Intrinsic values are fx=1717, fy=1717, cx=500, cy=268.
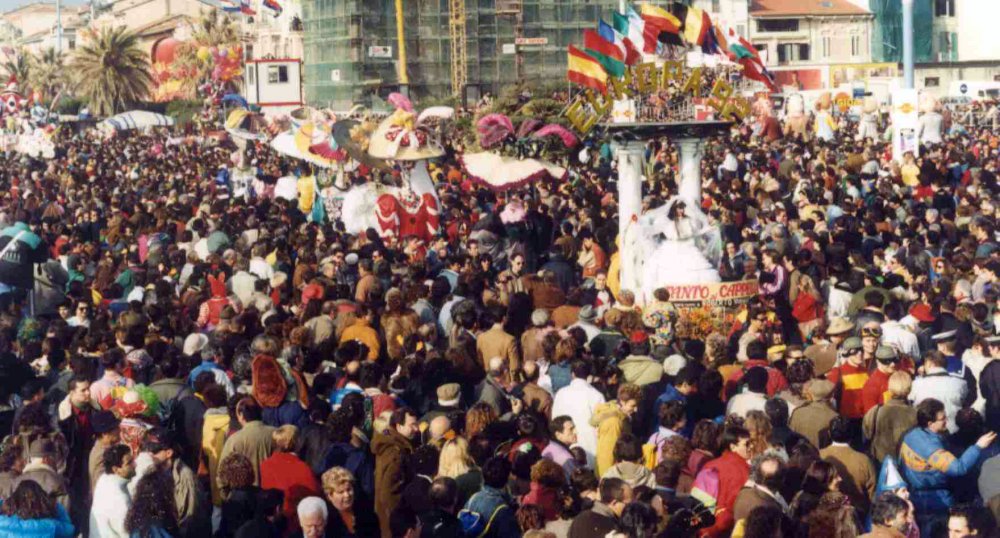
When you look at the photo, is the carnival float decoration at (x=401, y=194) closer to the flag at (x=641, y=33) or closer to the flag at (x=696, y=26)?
the flag at (x=641, y=33)

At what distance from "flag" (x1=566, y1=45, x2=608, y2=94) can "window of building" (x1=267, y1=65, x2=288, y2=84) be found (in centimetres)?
4883

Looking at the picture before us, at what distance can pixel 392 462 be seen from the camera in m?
9.47

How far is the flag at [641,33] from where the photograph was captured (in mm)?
19797

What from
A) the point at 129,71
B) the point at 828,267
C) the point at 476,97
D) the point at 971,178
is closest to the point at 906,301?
the point at 828,267

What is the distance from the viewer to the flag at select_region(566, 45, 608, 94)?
1952 cm

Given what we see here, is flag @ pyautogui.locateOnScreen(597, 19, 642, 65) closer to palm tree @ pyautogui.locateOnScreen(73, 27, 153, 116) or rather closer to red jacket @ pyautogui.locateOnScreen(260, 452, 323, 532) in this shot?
red jacket @ pyautogui.locateOnScreen(260, 452, 323, 532)

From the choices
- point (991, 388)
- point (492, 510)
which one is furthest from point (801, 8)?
point (492, 510)

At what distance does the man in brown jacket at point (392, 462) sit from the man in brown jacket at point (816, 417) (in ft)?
7.41

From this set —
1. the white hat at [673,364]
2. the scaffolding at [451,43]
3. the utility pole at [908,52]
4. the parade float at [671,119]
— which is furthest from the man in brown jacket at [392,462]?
the scaffolding at [451,43]

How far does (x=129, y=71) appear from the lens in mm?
89625

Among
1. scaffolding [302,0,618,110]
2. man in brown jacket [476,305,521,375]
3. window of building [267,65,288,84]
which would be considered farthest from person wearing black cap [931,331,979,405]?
scaffolding [302,0,618,110]

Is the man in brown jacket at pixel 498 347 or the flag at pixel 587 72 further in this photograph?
the flag at pixel 587 72

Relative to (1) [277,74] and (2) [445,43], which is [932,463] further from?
(2) [445,43]

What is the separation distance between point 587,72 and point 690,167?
1857 millimetres
